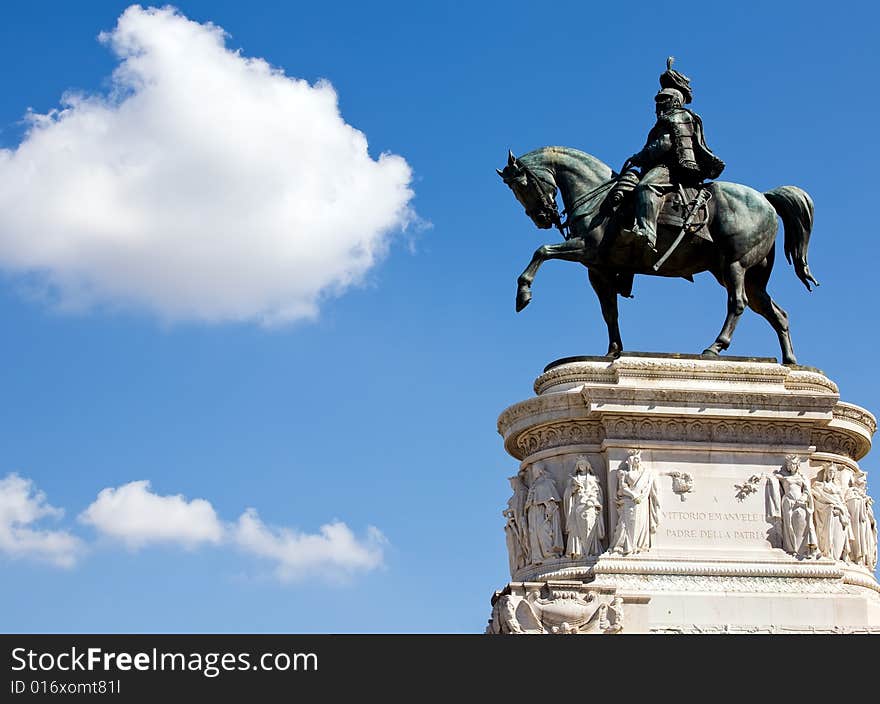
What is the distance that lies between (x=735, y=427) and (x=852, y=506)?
2899mm

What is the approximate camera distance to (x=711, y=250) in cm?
3188

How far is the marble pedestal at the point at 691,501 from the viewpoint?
2822 cm

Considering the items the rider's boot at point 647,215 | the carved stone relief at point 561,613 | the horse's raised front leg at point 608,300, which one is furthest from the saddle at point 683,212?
the carved stone relief at point 561,613

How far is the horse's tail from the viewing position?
32.9m

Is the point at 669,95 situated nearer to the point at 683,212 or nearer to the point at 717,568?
the point at 683,212

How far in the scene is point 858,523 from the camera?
99.7 ft

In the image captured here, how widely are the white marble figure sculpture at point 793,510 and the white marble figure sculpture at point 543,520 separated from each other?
372cm

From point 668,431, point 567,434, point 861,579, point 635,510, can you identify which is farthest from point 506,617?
point 861,579

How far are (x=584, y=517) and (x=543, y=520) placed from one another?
0.82 meters
